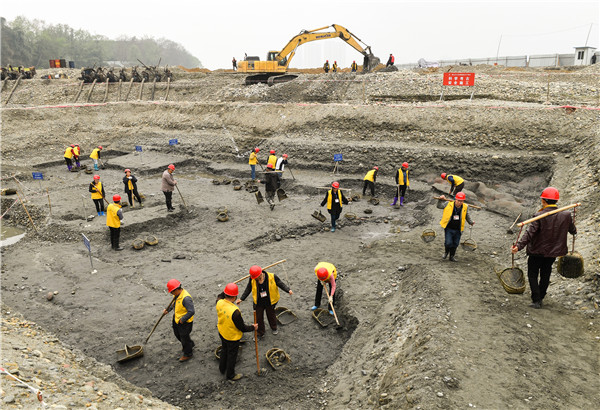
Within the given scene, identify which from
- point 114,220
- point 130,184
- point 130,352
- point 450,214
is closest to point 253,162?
point 130,184

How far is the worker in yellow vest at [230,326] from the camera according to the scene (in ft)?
17.8

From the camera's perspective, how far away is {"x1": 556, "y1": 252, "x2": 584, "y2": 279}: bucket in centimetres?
552

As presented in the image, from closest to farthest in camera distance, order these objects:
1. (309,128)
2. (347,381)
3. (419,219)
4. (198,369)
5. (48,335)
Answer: (347,381)
(198,369)
(48,335)
(419,219)
(309,128)

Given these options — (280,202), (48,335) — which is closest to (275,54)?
(280,202)

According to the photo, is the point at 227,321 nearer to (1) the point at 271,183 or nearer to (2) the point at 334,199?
(2) the point at 334,199

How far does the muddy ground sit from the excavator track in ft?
10.00

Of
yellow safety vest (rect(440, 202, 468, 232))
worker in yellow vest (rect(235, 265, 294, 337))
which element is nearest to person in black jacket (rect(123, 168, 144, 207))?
worker in yellow vest (rect(235, 265, 294, 337))

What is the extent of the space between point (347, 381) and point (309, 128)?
1604 centimetres

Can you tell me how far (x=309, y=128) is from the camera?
20.1 metres

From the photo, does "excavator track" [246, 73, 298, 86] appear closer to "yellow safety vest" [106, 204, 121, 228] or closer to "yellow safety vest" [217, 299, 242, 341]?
"yellow safety vest" [106, 204, 121, 228]

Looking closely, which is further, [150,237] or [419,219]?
[419,219]

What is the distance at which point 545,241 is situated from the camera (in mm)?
5516

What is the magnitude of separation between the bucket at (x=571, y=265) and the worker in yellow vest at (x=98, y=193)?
475 inches

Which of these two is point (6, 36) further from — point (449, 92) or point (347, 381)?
point (347, 381)
